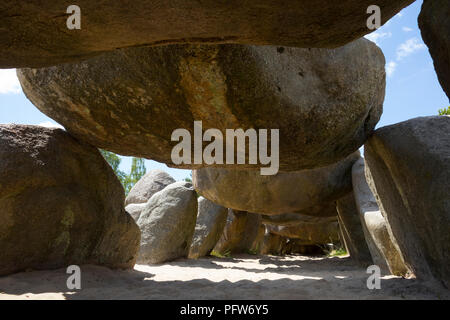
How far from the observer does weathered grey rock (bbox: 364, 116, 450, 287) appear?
2.93 metres

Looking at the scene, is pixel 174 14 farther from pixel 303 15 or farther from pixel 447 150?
pixel 447 150

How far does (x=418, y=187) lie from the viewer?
318 centimetres

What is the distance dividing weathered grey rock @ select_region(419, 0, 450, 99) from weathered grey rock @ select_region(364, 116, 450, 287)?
3.13 ft

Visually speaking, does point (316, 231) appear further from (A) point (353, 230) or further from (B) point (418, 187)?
(B) point (418, 187)

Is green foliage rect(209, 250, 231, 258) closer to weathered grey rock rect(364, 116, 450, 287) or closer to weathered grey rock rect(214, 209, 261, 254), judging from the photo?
weathered grey rock rect(214, 209, 261, 254)

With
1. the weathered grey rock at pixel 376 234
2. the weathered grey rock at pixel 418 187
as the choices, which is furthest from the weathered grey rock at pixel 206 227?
the weathered grey rock at pixel 418 187

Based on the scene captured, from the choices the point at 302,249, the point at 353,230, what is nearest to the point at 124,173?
the point at 302,249

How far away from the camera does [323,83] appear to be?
3654mm

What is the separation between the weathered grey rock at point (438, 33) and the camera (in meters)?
2.15

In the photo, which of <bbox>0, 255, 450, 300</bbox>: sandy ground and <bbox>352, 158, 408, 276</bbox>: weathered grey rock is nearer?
<bbox>0, 255, 450, 300</bbox>: sandy ground

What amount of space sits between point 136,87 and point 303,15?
182cm

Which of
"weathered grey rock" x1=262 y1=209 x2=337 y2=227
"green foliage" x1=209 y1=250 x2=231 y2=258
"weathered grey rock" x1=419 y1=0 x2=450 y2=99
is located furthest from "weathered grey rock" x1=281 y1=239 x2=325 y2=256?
"weathered grey rock" x1=419 y1=0 x2=450 y2=99

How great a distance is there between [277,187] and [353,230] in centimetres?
163
